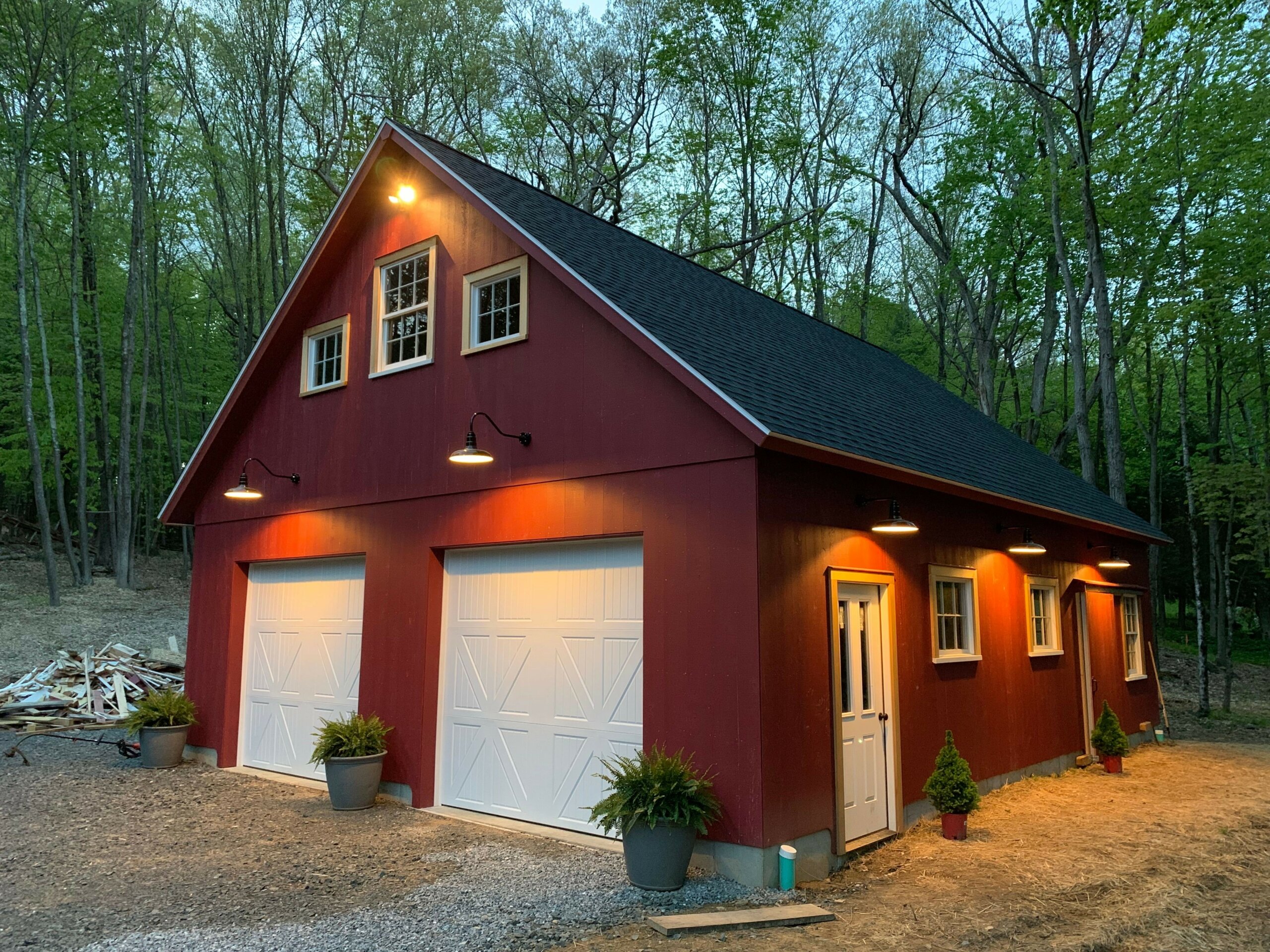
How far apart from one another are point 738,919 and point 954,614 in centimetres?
467

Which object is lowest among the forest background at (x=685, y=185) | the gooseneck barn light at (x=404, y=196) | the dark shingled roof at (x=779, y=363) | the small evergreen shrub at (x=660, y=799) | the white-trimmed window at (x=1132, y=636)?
the small evergreen shrub at (x=660, y=799)

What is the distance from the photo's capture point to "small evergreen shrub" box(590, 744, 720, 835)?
18.9ft

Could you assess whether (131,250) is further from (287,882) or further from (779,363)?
(287,882)

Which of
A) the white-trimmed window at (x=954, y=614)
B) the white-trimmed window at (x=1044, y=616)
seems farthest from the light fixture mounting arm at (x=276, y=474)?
the white-trimmed window at (x=1044, y=616)

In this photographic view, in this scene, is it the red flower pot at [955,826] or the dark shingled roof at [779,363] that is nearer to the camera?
the dark shingled roof at [779,363]

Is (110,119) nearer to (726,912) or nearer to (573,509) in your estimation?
(573,509)

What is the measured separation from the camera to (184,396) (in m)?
25.9

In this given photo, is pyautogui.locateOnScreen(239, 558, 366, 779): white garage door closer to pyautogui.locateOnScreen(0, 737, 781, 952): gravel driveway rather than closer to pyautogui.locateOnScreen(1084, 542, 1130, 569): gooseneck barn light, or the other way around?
pyautogui.locateOnScreen(0, 737, 781, 952): gravel driveway

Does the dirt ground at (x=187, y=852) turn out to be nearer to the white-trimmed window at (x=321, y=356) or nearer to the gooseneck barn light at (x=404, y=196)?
the white-trimmed window at (x=321, y=356)

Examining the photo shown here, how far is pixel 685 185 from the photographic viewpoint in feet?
77.2

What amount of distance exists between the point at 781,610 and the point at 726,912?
2.03 meters

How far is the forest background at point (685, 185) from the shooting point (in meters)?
17.1

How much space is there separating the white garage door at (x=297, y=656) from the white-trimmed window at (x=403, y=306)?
2.23 metres

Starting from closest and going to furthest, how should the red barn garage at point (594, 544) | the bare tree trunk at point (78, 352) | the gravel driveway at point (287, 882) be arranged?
the gravel driveway at point (287, 882) → the red barn garage at point (594, 544) → the bare tree trunk at point (78, 352)
